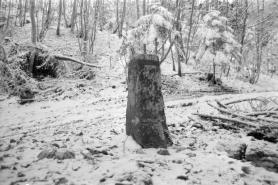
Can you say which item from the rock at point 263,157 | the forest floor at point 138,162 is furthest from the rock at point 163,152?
the rock at point 263,157

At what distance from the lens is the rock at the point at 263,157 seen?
251cm

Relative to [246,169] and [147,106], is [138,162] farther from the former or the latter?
[246,169]

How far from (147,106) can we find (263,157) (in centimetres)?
184

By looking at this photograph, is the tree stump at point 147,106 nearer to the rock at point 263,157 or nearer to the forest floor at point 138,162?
the forest floor at point 138,162

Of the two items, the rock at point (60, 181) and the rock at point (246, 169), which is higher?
the rock at point (60, 181)

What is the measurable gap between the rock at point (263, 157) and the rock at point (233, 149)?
0.08m

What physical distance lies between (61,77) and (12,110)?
2.45m

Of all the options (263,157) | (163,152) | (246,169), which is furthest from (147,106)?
(263,157)

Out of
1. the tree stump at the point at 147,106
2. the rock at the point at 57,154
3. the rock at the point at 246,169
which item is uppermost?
the tree stump at the point at 147,106

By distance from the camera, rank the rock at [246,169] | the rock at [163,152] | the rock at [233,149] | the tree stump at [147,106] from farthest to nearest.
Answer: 1. the tree stump at [147,106]
2. the rock at [163,152]
3. the rock at [233,149]
4. the rock at [246,169]

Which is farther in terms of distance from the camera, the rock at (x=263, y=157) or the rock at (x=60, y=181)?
the rock at (x=263, y=157)

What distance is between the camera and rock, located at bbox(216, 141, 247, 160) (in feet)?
9.27

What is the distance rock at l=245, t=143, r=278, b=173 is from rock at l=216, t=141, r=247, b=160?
0.08 meters

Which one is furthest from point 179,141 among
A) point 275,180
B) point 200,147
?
point 275,180
